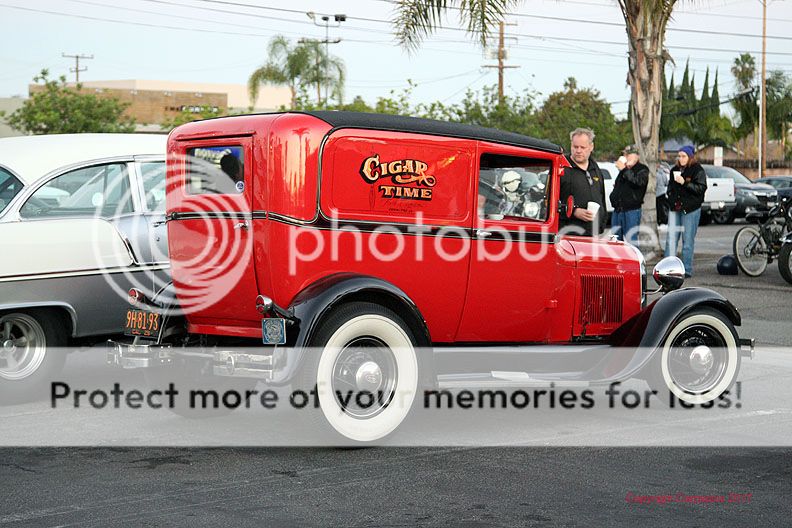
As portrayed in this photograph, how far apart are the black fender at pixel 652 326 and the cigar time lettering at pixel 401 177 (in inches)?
71.5

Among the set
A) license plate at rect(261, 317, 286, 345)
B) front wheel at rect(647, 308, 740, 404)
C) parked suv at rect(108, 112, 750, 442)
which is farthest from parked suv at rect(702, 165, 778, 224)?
license plate at rect(261, 317, 286, 345)

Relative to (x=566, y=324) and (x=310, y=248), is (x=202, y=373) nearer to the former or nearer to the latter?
(x=310, y=248)

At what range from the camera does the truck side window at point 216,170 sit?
6770mm

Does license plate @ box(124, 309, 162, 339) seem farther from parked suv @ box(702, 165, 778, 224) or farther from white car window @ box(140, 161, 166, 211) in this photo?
parked suv @ box(702, 165, 778, 224)

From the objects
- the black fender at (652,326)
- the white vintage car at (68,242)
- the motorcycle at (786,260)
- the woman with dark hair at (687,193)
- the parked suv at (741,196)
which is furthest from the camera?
the parked suv at (741,196)

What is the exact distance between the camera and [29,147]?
858 cm

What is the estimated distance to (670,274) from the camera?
26.7 feet

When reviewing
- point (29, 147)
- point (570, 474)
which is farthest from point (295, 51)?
point (570, 474)

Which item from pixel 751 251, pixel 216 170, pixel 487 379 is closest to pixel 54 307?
pixel 216 170

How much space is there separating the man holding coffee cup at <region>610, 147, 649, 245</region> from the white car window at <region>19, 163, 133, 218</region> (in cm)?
861

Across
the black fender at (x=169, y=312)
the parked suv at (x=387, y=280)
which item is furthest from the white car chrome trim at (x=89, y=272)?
the black fender at (x=169, y=312)

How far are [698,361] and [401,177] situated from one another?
259 cm

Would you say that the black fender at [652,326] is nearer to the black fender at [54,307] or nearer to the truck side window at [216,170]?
the truck side window at [216,170]

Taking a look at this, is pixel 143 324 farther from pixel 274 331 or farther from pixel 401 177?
pixel 401 177
